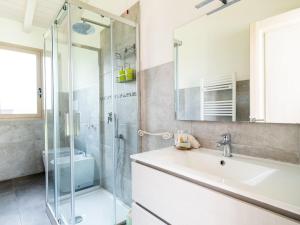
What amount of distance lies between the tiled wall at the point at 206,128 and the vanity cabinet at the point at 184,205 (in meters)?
0.49

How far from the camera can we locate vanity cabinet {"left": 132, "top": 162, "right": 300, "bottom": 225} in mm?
610

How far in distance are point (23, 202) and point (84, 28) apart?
2.25 meters

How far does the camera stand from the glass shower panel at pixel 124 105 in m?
1.94

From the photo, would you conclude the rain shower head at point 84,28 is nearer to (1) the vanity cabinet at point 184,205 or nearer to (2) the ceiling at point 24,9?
(2) the ceiling at point 24,9

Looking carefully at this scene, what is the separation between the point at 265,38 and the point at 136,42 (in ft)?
3.97

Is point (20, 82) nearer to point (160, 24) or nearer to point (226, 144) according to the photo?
point (160, 24)

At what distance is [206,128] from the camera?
130 cm

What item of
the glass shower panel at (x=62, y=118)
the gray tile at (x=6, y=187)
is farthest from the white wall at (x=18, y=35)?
the gray tile at (x=6, y=187)

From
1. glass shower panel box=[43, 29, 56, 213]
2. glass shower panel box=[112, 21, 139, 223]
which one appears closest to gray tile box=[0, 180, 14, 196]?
glass shower panel box=[43, 29, 56, 213]

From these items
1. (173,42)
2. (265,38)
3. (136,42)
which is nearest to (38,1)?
(136,42)

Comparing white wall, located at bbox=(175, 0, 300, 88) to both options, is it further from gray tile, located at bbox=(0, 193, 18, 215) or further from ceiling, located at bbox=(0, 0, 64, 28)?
gray tile, located at bbox=(0, 193, 18, 215)

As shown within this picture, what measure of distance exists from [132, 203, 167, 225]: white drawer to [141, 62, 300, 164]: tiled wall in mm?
593

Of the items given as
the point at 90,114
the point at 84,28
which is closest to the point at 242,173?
the point at 90,114

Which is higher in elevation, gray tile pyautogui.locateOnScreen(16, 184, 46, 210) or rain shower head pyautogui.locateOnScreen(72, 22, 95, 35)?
rain shower head pyautogui.locateOnScreen(72, 22, 95, 35)
